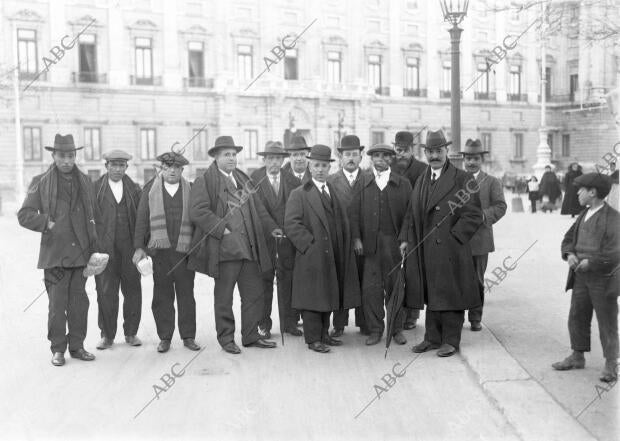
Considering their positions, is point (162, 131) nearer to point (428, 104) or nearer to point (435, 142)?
point (428, 104)

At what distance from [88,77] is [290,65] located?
A: 11633 millimetres

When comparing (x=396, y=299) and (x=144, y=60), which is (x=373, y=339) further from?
(x=144, y=60)

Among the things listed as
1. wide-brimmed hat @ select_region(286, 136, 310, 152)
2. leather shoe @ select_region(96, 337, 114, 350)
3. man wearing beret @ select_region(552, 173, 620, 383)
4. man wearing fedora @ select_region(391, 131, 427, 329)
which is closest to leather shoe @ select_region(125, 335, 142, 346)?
leather shoe @ select_region(96, 337, 114, 350)

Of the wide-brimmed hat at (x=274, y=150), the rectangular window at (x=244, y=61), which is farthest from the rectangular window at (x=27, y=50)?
the wide-brimmed hat at (x=274, y=150)

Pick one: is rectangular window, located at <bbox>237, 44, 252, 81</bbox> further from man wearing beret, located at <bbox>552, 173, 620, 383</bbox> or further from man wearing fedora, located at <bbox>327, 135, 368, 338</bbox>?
man wearing beret, located at <bbox>552, 173, 620, 383</bbox>

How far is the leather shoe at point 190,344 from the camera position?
24.9 ft

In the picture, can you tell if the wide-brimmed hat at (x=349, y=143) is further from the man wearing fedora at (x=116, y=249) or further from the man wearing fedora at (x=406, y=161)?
the man wearing fedora at (x=116, y=249)

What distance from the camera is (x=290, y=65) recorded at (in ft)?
143

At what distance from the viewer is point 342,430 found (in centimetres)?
517

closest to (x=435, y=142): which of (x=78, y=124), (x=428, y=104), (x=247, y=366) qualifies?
(x=247, y=366)

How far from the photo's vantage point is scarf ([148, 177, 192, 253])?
7590 millimetres

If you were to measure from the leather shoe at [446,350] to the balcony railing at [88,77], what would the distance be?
34.6m

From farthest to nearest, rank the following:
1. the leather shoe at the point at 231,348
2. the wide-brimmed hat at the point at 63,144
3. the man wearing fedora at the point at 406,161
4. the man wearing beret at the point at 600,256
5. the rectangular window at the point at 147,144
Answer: the rectangular window at the point at 147,144
the man wearing fedora at the point at 406,161
the leather shoe at the point at 231,348
the wide-brimmed hat at the point at 63,144
the man wearing beret at the point at 600,256

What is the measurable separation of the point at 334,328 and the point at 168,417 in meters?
3.07
